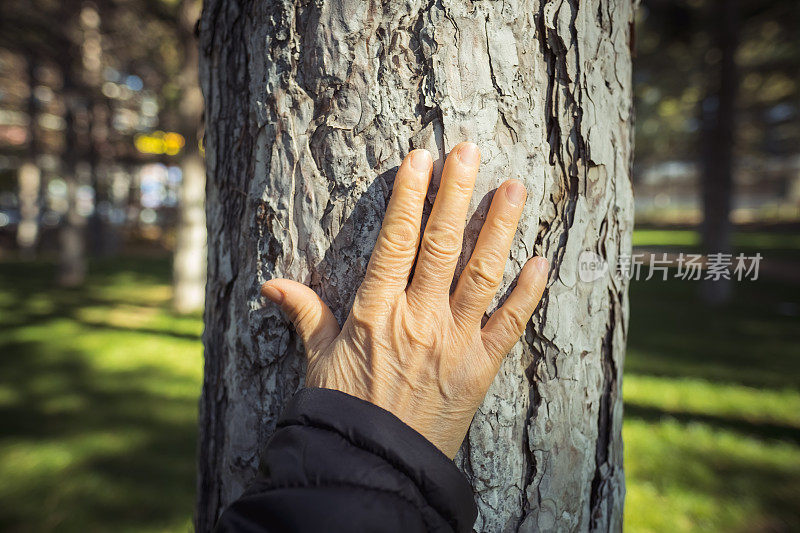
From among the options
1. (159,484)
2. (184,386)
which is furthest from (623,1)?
(184,386)

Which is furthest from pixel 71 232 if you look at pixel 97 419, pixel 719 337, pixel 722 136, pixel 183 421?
pixel 722 136

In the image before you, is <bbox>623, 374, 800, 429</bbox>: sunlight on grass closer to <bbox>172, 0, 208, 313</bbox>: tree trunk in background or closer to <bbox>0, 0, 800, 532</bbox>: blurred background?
<bbox>0, 0, 800, 532</bbox>: blurred background

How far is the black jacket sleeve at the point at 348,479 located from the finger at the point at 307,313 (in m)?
0.14

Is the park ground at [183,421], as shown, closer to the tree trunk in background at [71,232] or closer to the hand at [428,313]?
the hand at [428,313]

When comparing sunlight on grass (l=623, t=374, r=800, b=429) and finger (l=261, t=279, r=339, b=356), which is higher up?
finger (l=261, t=279, r=339, b=356)

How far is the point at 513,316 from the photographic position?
41.0 inches

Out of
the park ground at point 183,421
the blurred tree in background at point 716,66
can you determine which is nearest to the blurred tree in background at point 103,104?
the park ground at point 183,421

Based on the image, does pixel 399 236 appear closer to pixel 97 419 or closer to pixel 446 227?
pixel 446 227

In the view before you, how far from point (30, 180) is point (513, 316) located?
18.7 metres

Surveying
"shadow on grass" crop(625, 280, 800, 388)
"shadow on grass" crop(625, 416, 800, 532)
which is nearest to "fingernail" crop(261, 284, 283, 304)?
"shadow on grass" crop(625, 416, 800, 532)

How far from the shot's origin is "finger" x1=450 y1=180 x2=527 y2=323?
99cm

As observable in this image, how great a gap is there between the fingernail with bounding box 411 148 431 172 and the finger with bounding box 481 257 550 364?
0.34m

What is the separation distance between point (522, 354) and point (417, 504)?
42cm

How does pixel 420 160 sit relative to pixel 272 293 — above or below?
above
